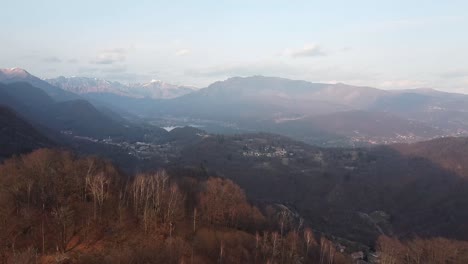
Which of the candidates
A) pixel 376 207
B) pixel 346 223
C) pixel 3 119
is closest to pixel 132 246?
pixel 346 223

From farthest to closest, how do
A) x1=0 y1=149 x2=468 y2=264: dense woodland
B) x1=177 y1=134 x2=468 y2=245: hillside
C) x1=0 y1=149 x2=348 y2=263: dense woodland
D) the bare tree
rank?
x1=177 y1=134 x2=468 y2=245: hillside
the bare tree
x1=0 y1=149 x2=468 y2=264: dense woodland
x1=0 y1=149 x2=348 y2=263: dense woodland

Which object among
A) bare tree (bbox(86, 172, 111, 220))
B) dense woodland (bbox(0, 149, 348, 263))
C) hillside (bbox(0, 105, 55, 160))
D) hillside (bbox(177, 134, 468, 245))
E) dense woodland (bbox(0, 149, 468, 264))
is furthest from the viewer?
hillside (bbox(177, 134, 468, 245))

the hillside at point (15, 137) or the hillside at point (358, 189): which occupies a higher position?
the hillside at point (15, 137)

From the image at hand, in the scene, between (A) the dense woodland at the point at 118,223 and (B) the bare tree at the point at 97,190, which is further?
(B) the bare tree at the point at 97,190

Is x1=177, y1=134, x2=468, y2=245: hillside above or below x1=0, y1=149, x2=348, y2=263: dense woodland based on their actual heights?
below

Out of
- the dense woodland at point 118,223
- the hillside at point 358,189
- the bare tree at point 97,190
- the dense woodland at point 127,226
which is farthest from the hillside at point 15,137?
the bare tree at point 97,190

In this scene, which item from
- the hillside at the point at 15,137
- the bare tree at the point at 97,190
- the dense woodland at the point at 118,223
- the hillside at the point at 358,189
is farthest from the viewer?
the hillside at the point at 358,189

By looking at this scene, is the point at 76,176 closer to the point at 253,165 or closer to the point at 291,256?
the point at 291,256

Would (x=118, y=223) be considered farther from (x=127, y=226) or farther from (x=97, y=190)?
(x=97, y=190)

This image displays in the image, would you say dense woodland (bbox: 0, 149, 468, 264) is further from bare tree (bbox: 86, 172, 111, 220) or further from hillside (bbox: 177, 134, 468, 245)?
hillside (bbox: 177, 134, 468, 245)

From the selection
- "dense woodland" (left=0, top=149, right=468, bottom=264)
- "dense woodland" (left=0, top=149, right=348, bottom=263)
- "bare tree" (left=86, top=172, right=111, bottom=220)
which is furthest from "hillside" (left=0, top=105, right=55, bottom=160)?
"bare tree" (left=86, top=172, right=111, bottom=220)

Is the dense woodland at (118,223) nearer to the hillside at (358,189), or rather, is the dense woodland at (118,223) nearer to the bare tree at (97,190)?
the bare tree at (97,190)
